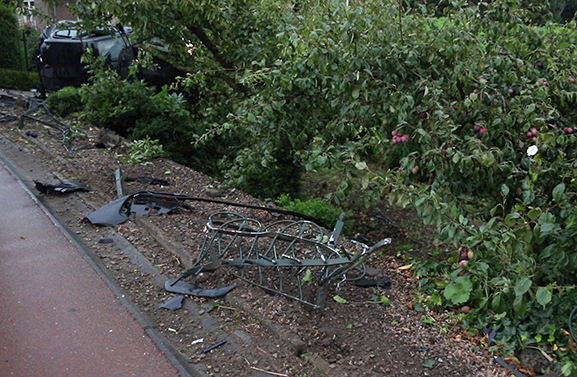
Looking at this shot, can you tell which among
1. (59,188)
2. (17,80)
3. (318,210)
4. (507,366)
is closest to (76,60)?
(17,80)

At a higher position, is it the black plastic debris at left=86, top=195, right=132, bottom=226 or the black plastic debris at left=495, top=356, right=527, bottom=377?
the black plastic debris at left=495, top=356, right=527, bottom=377

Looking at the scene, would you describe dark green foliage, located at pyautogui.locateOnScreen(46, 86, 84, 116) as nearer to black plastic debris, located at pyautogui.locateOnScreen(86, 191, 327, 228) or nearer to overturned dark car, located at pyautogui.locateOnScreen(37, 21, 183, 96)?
overturned dark car, located at pyautogui.locateOnScreen(37, 21, 183, 96)

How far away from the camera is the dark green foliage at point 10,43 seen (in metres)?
19.4

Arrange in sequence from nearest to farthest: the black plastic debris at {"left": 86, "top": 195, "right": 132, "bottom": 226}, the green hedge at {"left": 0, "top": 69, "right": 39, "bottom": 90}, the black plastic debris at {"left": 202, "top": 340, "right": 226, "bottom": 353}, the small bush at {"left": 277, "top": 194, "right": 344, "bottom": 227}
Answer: the black plastic debris at {"left": 202, "top": 340, "right": 226, "bottom": 353}, the black plastic debris at {"left": 86, "top": 195, "right": 132, "bottom": 226}, the small bush at {"left": 277, "top": 194, "right": 344, "bottom": 227}, the green hedge at {"left": 0, "top": 69, "right": 39, "bottom": 90}

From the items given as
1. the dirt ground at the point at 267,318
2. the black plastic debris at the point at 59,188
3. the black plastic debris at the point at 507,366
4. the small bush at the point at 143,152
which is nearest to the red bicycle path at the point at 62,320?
the dirt ground at the point at 267,318

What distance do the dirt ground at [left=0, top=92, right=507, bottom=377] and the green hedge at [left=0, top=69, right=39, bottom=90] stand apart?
14.4m

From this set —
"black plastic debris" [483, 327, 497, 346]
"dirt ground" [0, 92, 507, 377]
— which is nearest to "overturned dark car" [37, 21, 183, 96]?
"dirt ground" [0, 92, 507, 377]

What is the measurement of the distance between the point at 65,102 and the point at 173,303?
899 cm

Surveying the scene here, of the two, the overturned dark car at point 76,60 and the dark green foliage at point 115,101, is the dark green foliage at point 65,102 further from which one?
the dark green foliage at point 115,101

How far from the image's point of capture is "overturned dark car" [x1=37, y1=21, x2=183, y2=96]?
40.9ft

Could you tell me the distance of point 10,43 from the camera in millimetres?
19688

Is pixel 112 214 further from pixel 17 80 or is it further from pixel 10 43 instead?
pixel 10 43

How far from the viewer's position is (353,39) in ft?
15.9

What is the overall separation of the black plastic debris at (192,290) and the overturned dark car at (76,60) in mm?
8442
